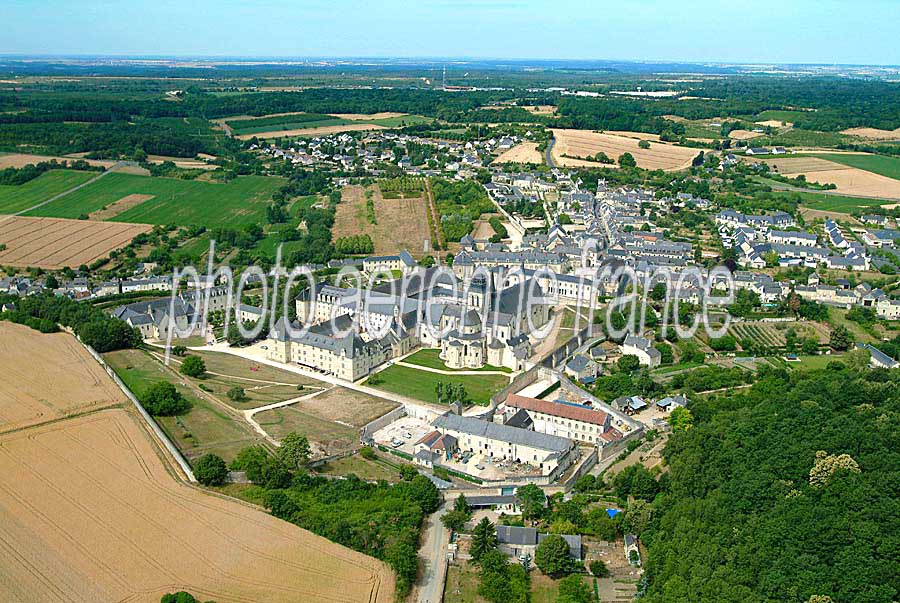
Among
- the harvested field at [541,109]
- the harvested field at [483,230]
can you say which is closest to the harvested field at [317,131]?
the harvested field at [541,109]

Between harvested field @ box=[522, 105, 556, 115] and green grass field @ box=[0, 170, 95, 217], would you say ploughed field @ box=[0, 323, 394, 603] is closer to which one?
green grass field @ box=[0, 170, 95, 217]

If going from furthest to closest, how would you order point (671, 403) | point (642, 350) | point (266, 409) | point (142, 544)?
point (642, 350), point (266, 409), point (671, 403), point (142, 544)

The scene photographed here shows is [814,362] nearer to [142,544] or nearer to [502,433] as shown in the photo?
[502,433]

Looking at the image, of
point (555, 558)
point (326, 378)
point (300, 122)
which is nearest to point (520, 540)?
point (555, 558)

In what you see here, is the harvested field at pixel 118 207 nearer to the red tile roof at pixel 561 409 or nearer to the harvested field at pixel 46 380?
the harvested field at pixel 46 380

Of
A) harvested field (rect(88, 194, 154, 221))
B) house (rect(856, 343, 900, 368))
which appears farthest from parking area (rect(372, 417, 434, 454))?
harvested field (rect(88, 194, 154, 221))
